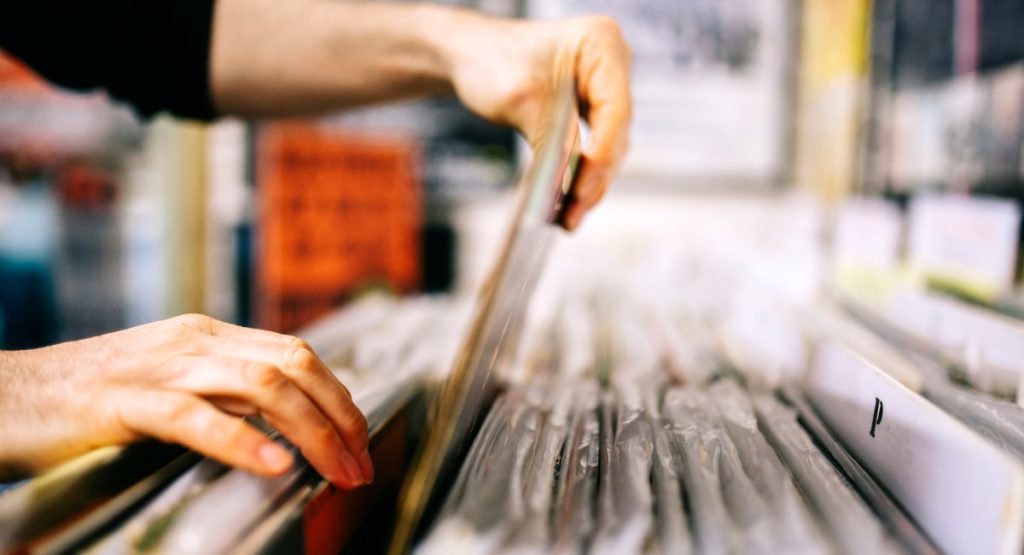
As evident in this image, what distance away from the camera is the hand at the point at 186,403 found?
0.48m

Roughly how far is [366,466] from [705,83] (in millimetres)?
1630

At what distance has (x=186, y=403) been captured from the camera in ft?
1.58

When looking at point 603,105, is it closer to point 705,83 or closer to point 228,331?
point 228,331

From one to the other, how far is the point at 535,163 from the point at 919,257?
1041 millimetres

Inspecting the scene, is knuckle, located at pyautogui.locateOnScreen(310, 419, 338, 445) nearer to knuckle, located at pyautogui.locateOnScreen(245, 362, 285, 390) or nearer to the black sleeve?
knuckle, located at pyautogui.locateOnScreen(245, 362, 285, 390)

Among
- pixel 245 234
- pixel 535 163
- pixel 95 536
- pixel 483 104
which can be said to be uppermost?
pixel 483 104

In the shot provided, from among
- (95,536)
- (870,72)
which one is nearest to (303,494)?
(95,536)

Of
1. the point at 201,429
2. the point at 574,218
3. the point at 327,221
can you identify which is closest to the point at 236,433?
the point at 201,429

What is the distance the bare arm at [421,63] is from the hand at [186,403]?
0.32m

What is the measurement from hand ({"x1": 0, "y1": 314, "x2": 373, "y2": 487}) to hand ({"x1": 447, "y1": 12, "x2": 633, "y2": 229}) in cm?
31

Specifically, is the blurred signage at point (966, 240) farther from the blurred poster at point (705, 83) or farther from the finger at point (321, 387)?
the finger at point (321, 387)

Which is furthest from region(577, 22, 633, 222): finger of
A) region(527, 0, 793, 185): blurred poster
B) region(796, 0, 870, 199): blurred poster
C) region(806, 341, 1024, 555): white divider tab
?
region(527, 0, 793, 185): blurred poster

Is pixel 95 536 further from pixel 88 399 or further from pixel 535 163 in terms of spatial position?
pixel 535 163

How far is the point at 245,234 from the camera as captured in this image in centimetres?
190
